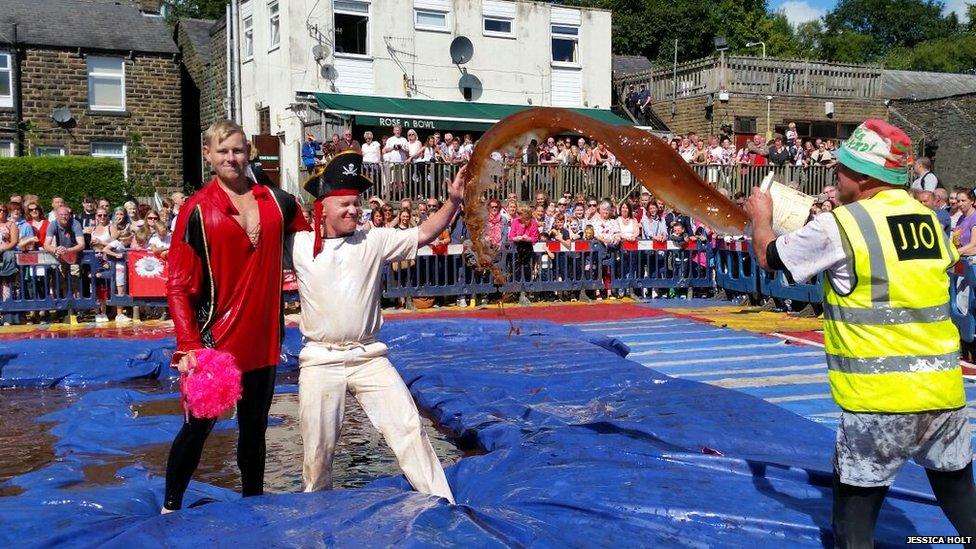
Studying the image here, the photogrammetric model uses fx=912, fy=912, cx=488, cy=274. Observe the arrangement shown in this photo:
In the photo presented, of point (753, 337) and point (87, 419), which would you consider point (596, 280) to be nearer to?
point (753, 337)

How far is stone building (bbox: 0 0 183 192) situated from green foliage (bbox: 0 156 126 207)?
3004 mm

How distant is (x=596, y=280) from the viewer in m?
16.4

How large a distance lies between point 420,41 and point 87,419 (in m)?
24.0

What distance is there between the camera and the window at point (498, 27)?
99.4ft

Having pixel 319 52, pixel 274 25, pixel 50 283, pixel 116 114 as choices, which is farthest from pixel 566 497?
pixel 116 114

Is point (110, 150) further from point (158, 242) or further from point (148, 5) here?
point (158, 242)

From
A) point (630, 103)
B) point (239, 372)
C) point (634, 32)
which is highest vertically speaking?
point (634, 32)

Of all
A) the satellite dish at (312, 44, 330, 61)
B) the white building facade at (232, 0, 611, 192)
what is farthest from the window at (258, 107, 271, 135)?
the satellite dish at (312, 44, 330, 61)

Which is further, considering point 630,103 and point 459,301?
point 630,103

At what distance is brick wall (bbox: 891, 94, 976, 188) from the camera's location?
111 ft

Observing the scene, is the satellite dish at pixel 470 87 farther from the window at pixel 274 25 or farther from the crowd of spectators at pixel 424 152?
the crowd of spectators at pixel 424 152

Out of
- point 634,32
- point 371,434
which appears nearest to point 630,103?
point 634,32

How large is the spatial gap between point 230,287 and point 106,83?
1139 inches

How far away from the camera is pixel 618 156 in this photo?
5.14 m
